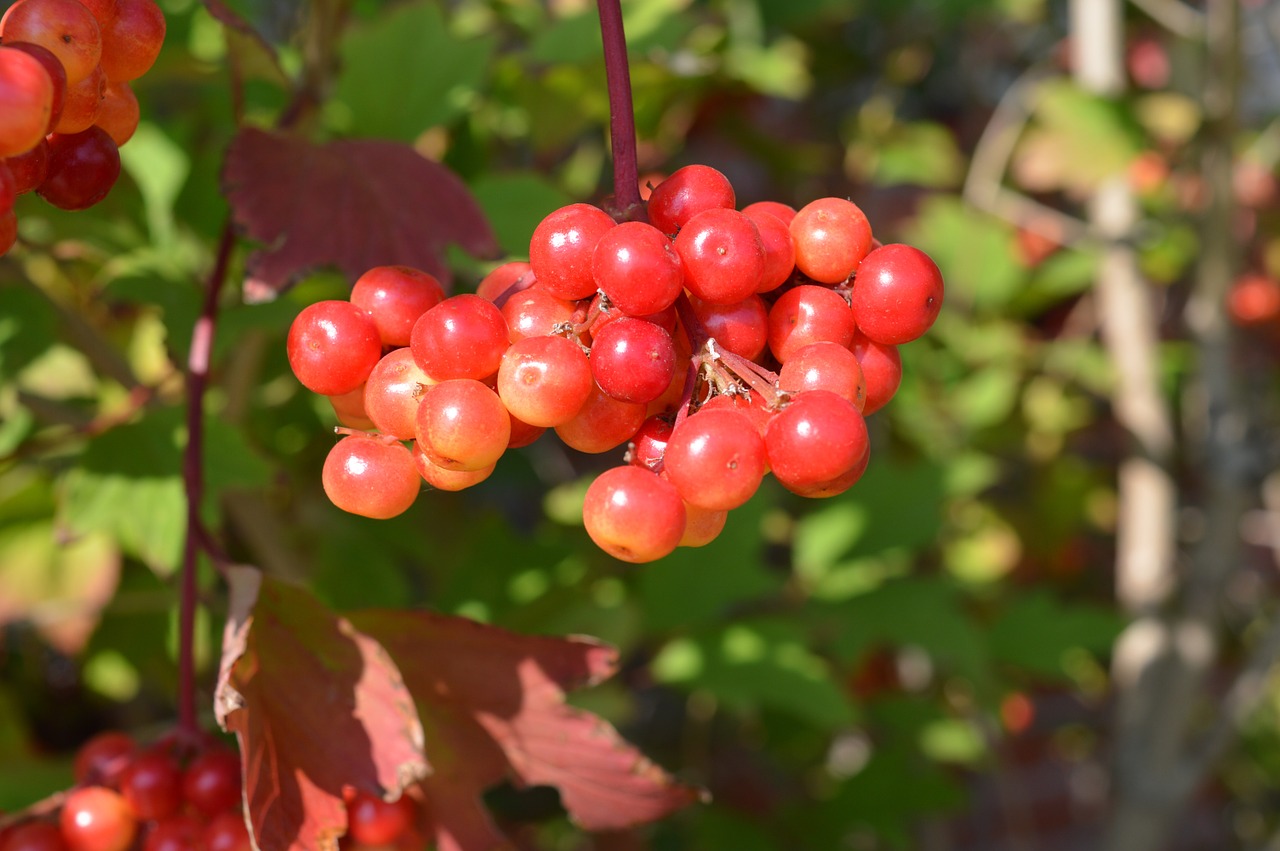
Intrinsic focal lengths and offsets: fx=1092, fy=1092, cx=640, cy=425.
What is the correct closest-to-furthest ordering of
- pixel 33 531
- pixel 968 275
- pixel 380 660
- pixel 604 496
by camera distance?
pixel 604 496, pixel 380 660, pixel 33 531, pixel 968 275

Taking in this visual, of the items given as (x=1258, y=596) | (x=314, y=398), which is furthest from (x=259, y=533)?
(x=1258, y=596)

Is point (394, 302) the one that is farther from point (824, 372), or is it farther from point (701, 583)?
point (701, 583)

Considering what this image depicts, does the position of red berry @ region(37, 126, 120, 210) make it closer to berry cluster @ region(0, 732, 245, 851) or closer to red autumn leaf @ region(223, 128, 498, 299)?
red autumn leaf @ region(223, 128, 498, 299)

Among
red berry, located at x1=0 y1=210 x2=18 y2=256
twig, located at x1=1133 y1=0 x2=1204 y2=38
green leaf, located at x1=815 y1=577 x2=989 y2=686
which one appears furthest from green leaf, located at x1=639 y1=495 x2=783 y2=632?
twig, located at x1=1133 y1=0 x2=1204 y2=38

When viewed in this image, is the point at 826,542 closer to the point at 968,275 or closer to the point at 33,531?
the point at 968,275

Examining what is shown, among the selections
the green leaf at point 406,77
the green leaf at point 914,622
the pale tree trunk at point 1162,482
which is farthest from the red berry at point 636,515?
the pale tree trunk at point 1162,482

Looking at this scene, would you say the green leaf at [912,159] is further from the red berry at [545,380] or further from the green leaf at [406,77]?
the red berry at [545,380]
